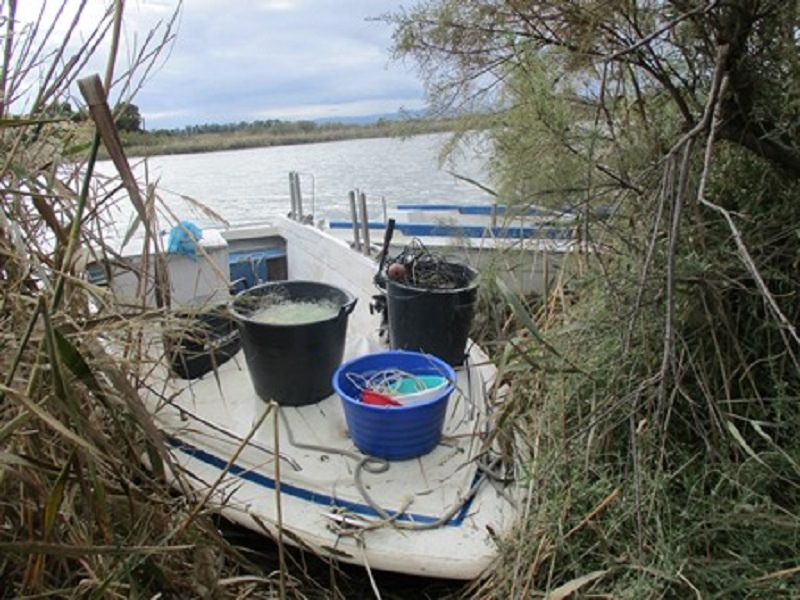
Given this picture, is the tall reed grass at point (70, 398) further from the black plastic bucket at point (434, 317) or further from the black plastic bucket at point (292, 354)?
the black plastic bucket at point (434, 317)

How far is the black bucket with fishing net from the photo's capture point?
2334 millimetres

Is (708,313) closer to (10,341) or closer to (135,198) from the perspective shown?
(135,198)

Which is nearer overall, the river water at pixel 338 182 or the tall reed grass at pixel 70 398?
the tall reed grass at pixel 70 398

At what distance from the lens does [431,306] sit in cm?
233

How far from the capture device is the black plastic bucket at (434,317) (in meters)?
2.33

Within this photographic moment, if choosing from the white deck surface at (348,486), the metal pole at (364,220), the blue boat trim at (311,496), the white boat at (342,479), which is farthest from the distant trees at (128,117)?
the metal pole at (364,220)

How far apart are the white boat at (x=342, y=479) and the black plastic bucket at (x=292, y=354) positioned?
0.08m

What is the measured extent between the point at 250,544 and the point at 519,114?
151 centimetres

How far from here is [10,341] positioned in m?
0.80

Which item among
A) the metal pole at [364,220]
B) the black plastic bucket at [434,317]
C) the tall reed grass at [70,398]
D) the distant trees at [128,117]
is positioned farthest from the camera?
the metal pole at [364,220]

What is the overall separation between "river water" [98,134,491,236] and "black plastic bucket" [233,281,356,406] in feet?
2.34

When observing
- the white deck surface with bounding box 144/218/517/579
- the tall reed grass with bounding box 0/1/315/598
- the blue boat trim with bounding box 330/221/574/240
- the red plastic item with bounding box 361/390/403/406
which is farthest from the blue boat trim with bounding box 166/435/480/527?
the blue boat trim with bounding box 330/221/574/240

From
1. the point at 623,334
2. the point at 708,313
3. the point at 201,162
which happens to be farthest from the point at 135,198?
the point at 201,162

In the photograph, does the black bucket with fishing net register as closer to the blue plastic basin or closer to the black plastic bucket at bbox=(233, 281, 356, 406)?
the black plastic bucket at bbox=(233, 281, 356, 406)
